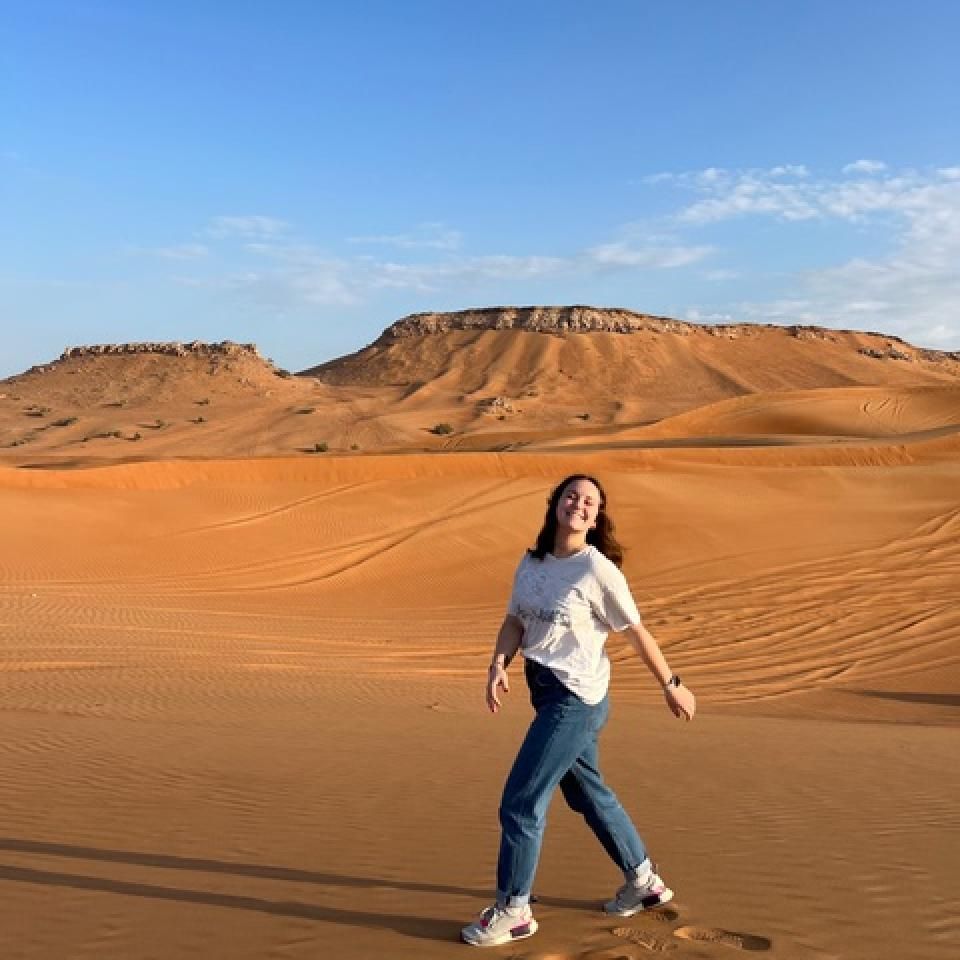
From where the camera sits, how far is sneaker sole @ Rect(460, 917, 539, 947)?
154 inches

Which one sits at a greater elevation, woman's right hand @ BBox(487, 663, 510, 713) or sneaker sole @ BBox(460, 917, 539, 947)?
woman's right hand @ BBox(487, 663, 510, 713)

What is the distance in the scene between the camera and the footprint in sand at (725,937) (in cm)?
389

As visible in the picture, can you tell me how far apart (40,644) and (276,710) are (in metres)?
4.78

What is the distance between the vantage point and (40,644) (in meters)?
13.1

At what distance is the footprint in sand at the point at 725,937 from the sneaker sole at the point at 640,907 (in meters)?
0.12

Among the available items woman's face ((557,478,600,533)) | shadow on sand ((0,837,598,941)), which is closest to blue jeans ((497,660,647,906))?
shadow on sand ((0,837,598,941))

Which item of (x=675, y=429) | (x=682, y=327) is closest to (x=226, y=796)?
(x=675, y=429)

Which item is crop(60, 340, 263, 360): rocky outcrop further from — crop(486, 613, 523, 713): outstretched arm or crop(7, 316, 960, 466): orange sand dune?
crop(486, 613, 523, 713): outstretched arm

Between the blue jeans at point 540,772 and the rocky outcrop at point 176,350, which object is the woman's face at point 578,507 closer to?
the blue jeans at point 540,772

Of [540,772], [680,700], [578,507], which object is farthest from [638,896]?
[578,507]

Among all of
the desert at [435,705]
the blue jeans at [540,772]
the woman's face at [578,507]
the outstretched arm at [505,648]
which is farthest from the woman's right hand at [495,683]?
the desert at [435,705]

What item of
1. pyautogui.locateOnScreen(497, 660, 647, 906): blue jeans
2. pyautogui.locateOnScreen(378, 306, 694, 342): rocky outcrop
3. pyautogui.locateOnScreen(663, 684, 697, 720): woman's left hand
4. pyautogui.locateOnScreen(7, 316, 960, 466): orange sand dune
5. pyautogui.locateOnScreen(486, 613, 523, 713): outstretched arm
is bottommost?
pyautogui.locateOnScreen(497, 660, 647, 906): blue jeans

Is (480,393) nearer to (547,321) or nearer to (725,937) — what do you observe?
(547,321)

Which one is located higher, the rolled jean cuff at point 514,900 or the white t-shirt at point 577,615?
the white t-shirt at point 577,615
